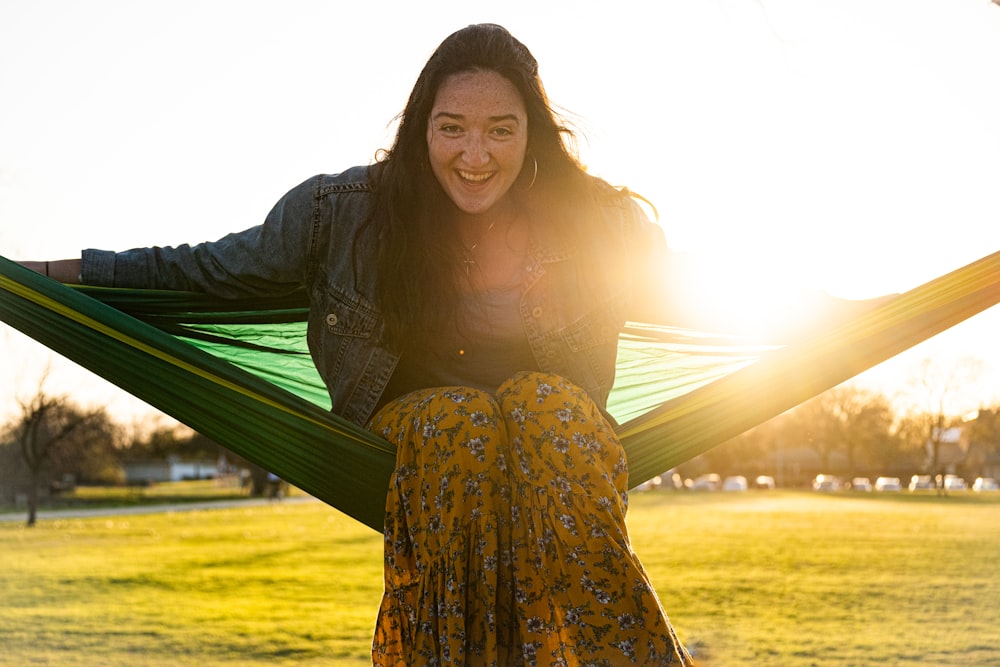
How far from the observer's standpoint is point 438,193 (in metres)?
2.05

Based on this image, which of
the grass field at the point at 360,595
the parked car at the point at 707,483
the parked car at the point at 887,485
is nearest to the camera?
the grass field at the point at 360,595

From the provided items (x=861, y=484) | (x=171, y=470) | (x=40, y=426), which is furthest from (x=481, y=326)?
(x=171, y=470)

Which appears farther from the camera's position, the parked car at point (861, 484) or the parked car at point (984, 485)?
the parked car at point (861, 484)

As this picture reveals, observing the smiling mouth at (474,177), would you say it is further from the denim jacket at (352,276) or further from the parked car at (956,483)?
the parked car at (956,483)

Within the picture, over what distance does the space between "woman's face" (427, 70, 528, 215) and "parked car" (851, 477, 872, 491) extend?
136ft

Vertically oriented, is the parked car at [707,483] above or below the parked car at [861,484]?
above

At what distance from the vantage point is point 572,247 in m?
2.08

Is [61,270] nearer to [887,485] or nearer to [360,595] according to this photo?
[360,595]

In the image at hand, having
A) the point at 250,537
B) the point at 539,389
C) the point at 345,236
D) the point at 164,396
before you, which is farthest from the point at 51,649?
the point at 250,537

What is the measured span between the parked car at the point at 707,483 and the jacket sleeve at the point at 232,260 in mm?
41585

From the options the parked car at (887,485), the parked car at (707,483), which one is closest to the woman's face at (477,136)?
the parked car at (707,483)

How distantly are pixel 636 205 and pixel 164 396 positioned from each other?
1102 mm

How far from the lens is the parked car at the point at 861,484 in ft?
136

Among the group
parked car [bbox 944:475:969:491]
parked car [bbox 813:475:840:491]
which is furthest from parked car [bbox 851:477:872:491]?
parked car [bbox 944:475:969:491]
